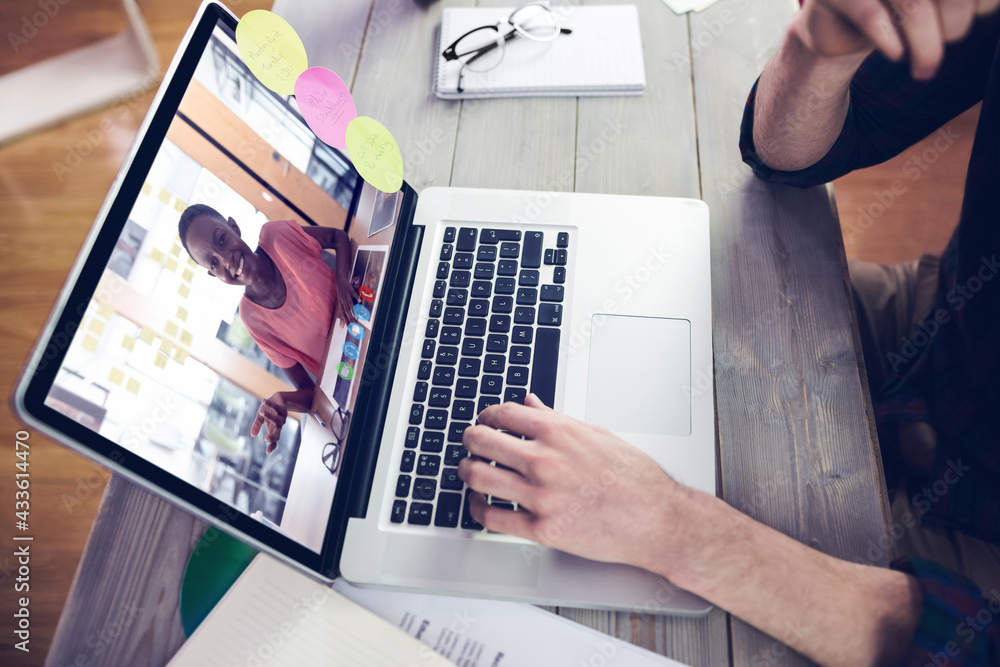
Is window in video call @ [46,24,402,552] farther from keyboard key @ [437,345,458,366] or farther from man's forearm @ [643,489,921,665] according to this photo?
man's forearm @ [643,489,921,665]

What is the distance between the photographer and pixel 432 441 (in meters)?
0.63

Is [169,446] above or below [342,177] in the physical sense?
below

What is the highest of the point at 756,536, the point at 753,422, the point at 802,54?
the point at 802,54

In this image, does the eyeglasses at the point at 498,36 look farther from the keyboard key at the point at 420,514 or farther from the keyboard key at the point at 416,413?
the keyboard key at the point at 420,514

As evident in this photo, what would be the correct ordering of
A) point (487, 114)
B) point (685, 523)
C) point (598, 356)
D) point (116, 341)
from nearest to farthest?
point (116, 341), point (685, 523), point (598, 356), point (487, 114)

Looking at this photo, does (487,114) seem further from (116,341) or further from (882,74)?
(116,341)

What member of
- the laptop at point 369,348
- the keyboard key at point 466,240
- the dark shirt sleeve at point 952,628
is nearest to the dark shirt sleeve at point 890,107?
the laptop at point 369,348

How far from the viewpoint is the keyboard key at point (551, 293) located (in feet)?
2.31

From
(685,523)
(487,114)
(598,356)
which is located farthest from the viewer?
(487,114)

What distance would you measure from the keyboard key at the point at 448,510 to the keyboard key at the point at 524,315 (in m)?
0.21

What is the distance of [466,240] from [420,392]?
0.70 feet

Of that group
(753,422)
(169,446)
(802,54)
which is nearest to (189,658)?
(169,446)

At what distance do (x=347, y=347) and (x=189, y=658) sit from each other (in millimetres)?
342

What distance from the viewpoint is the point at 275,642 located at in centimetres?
56
